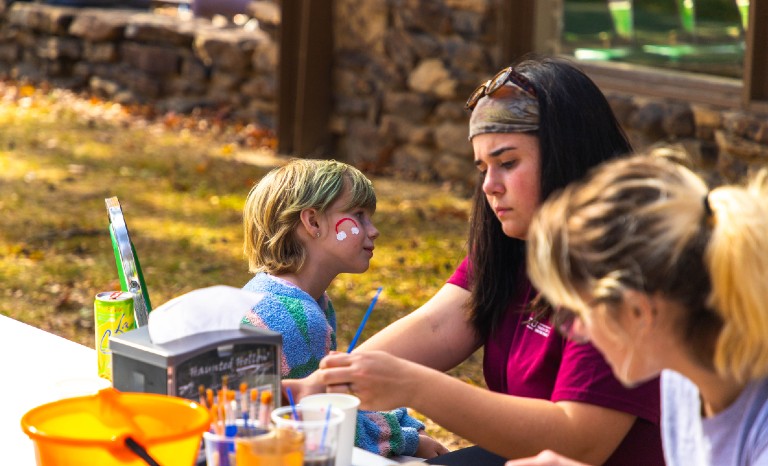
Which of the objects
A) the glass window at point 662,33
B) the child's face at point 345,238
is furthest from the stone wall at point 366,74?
the child's face at point 345,238

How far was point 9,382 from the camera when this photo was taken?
88.0 inches

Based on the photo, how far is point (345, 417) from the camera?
169 cm

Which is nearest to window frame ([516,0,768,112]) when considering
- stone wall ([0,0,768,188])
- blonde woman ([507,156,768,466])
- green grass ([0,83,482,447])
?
stone wall ([0,0,768,188])

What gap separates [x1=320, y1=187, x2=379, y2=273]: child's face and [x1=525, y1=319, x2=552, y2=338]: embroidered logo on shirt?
492 mm

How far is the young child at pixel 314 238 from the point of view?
247 centimetres

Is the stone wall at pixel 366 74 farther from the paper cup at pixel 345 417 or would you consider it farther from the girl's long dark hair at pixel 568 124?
the paper cup at pixel 345 417

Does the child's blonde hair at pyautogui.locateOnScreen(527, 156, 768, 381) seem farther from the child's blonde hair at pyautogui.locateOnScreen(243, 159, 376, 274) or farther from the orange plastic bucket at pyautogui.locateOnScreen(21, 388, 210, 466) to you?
the child's blonde hair at pyautogui.locateOnScreen(243, 159, 376, 274)

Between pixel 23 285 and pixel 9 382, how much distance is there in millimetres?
3129

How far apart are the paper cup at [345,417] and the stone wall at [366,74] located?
3949mm

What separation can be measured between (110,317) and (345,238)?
637 millimetres

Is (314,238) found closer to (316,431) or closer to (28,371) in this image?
(28,371)

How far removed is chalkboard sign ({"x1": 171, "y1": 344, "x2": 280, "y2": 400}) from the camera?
67.5 inches

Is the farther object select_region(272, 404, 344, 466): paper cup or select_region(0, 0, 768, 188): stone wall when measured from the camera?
select_region(0, 0, 768, 188): stone wall

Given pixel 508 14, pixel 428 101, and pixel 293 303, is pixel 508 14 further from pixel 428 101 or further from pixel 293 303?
pixel 293 303
